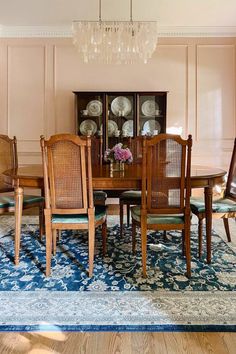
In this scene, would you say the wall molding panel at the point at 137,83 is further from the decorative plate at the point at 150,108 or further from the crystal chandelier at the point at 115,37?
the crystal chandelier at the point at 115,37

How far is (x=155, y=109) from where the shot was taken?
4.65 metres

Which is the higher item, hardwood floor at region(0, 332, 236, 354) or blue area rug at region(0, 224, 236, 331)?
blue area rug at region(0, 224, 236, 331)

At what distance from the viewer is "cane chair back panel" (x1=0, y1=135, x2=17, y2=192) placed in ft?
10.3

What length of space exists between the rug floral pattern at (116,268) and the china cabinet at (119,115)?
1.88 metres

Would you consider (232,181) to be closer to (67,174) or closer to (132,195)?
(132,195)

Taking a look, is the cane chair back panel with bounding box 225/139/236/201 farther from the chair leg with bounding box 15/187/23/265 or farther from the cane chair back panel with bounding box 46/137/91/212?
the chair leg with bounding box 15/187/23/265

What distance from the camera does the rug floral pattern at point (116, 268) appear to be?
2186 mm

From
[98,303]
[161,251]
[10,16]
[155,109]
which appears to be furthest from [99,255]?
[10,16]

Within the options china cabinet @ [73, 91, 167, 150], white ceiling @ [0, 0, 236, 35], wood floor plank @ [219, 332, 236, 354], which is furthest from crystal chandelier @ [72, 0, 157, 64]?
wood floor plank @ [219, 332, 236, 354]

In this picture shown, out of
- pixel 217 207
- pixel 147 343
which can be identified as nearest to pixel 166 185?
pixel 217 207

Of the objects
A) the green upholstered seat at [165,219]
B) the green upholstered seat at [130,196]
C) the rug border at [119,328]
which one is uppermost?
the green upholstered seat at [130,196]

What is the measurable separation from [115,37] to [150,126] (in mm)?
1519

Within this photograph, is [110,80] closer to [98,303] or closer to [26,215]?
[26,215]

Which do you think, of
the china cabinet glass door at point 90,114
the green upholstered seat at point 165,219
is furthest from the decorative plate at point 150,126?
the green upholstered seat at point 165,219
